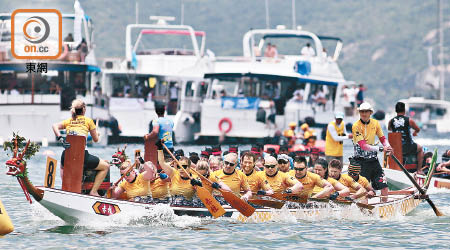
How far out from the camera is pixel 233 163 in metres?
16.3

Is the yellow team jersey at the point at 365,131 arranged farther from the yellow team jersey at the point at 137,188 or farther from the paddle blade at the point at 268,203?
the yellow team jersey at the point at 137,188

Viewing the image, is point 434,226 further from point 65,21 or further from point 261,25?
point 261,25

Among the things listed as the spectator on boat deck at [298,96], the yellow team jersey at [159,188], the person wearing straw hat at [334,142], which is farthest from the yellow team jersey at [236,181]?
the spectator on boat deck at [298,96]

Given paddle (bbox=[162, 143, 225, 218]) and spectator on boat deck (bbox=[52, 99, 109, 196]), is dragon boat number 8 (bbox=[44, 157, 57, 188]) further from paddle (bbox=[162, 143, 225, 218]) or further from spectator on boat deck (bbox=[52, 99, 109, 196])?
paddle (bbox=[162, 143, 225, 218])

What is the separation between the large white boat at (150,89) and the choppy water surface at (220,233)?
75.3ft

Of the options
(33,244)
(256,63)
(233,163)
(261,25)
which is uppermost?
(261,25)

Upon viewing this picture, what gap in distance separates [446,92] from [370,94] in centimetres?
1047

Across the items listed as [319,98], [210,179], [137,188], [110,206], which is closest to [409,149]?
[210,179]

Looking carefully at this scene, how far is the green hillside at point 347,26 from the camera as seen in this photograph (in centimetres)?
13338

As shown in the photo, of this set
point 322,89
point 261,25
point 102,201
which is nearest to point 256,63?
point 322,89

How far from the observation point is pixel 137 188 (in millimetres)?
16422

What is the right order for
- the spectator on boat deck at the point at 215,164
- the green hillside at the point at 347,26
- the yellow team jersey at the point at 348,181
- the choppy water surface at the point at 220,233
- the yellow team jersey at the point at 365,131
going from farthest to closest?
1. the green hillside at the point at 347,26
2. the spectator on boat deck at the point at 215,164
3. the yellow team jersey at the point at 365,131
4. the yellow team jersey at the point at 348,181
5. the choppy water surface at the point at 220,233

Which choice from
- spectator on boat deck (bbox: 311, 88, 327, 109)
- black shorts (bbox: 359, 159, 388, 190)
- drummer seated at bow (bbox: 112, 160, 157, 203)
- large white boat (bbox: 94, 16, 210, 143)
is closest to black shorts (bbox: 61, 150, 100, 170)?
drummer seated at bow (bbox: 112, 160, 157, 203)

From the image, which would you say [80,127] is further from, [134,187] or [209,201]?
[209,201]
